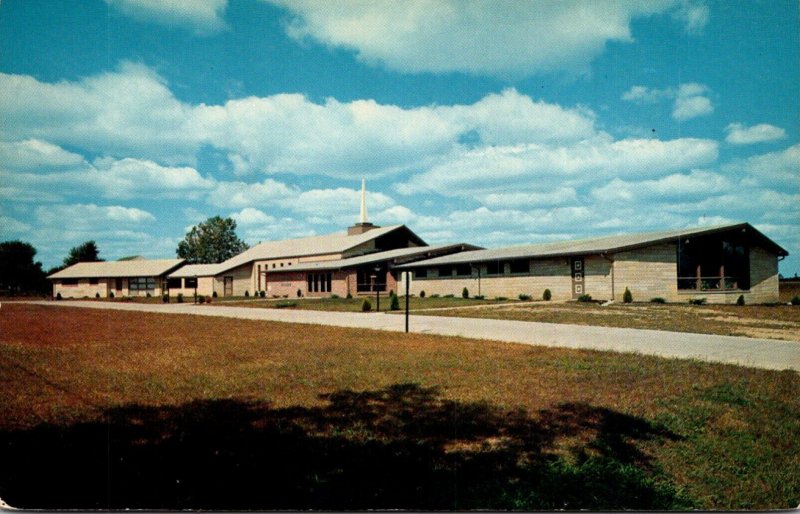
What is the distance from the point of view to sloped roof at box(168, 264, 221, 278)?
55475mm

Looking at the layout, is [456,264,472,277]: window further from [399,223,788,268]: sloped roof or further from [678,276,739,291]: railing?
[678,276,739,291]: railing

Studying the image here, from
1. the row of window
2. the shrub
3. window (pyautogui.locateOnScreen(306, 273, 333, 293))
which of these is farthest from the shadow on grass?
window (pyautogui.locateOnScreen(306, 273, 333, 293))

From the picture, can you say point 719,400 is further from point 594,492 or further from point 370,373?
point 370,373

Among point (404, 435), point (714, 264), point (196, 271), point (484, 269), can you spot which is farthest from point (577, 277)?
point (196, 271)

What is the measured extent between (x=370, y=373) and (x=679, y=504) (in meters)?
5.08

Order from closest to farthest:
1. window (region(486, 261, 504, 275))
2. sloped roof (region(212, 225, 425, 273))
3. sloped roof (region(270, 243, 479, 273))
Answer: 1. window (region(486, 261, 504, 275))
2. sloped roof (region(270, 243, 479, 273))
3. sloped roof (region(212, 225, 425, 273))

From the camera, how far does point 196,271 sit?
2254 inches

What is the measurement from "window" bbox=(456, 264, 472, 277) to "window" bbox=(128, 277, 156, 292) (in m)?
42.3

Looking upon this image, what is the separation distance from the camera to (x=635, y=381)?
7.53 m

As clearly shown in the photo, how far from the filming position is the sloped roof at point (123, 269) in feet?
198

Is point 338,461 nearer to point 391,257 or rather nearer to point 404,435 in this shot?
point 404,435

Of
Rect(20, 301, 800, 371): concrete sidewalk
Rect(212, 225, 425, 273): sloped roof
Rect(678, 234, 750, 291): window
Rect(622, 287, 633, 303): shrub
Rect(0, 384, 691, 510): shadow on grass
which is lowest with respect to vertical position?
Rect(0, 384, 691, 510): shadow on grass

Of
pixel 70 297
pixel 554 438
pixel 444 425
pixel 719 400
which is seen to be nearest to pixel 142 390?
pixel 444 425

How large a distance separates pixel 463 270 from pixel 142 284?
44.6 meters
